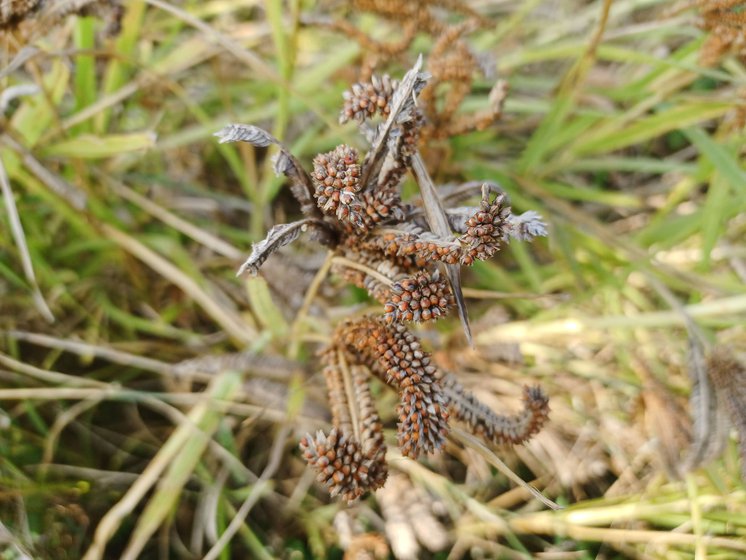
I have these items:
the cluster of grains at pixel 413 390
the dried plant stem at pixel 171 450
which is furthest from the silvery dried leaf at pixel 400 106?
the dried plant stem at pixel 171 450

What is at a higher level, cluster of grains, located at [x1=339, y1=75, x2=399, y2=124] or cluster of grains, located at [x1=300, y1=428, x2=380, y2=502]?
cluster of grains, located at [x1=339, y1=75, x2=399, y2=124]

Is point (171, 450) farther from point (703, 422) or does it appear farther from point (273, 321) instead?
point (703, 422)

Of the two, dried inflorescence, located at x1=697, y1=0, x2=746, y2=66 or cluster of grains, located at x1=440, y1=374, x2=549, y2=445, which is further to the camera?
dried inflorescence, located at x1=697, y1=0, x2=746, y2=66

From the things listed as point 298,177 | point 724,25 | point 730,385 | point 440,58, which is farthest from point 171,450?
point 724,25

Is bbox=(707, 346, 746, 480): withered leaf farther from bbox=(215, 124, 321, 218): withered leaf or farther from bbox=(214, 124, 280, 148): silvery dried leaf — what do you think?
bbox=(214, 124, 280, 148): silvery dried leaf

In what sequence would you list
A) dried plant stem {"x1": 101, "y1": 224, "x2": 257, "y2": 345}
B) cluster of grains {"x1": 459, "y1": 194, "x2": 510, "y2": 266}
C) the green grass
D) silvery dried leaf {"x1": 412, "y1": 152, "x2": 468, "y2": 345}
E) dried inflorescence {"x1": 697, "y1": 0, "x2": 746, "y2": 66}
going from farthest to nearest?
dried plant stem {"x1": 101, "y1": 224, "x2": 257, "y2": 345} → the green grass → dried inflorescence {"x1": 697, "y1": 0, "x2": 746, "y2": 66} → silvery dried leaf {"x1": 412, "y1": 152, "x2": 468, "y2": 345} → cluster of grains {"x1": 459, "y1": 194, "x2": 510, "y2": 266}

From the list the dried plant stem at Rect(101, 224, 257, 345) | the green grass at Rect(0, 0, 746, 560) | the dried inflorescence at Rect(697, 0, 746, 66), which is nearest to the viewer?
the dried inflorescence at Rect(697, 0, 746, 66)

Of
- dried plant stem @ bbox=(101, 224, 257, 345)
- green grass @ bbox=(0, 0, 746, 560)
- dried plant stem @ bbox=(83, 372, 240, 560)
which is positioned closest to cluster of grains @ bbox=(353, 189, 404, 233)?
green grass @ bbox=(0, 0, 746, 560)

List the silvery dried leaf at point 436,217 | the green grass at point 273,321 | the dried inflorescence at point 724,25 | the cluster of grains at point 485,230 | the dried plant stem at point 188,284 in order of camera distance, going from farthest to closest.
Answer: the dried plant stem at point 188,284 < the green grass at point 273,321 < the dried inflorescence at point 724,25 < the silvery dried leaf at point 436,217 < the cluster of grains at point 485,230

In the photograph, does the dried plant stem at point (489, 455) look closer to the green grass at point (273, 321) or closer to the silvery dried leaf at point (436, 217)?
the silvery dried leaf at point (436, 217)
